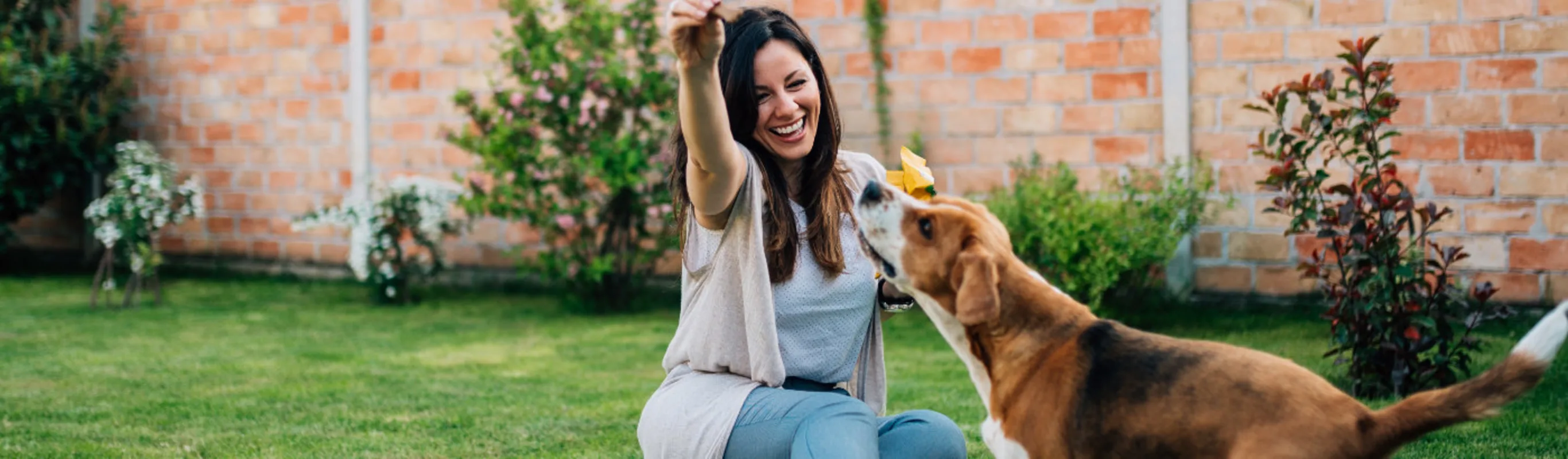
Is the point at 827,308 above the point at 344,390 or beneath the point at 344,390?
above

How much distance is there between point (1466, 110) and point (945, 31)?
273 cm

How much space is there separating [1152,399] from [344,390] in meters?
4.09

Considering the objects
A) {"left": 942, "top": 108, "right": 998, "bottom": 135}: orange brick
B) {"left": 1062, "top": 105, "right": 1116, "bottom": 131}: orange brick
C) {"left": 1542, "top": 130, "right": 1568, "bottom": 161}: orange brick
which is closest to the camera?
{"left": 1542, "top": 130, "right": 1568, "bottom": 161}: orange brick

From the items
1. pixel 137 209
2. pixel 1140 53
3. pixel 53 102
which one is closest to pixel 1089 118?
pixel 1140 53

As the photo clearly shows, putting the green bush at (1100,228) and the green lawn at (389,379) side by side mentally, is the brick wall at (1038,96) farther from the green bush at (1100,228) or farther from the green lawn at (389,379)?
the green lawn at (389,379)

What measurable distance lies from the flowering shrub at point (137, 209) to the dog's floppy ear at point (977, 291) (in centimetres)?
738

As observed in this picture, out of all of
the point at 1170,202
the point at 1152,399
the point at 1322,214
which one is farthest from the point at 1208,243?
the point at 1152,399

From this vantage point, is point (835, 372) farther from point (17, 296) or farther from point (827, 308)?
point (17, 296)

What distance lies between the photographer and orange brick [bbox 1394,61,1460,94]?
6.67 m

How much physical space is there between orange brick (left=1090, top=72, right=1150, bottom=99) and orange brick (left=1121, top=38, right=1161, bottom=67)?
6 cm

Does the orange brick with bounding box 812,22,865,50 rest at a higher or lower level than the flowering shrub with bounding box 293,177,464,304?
higher

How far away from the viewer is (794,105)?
316 centimetres

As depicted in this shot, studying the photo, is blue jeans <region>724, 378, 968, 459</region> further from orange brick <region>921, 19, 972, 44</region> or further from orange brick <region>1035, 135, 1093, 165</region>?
orange brick <region>921, 19, 972, 44</region>

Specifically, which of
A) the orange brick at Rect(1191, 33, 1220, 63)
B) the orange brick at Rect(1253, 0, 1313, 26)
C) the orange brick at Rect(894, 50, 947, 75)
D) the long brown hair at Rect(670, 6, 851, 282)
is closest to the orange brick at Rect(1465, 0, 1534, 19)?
the orange brick at Rect(1253, 0, 1313, 26)
